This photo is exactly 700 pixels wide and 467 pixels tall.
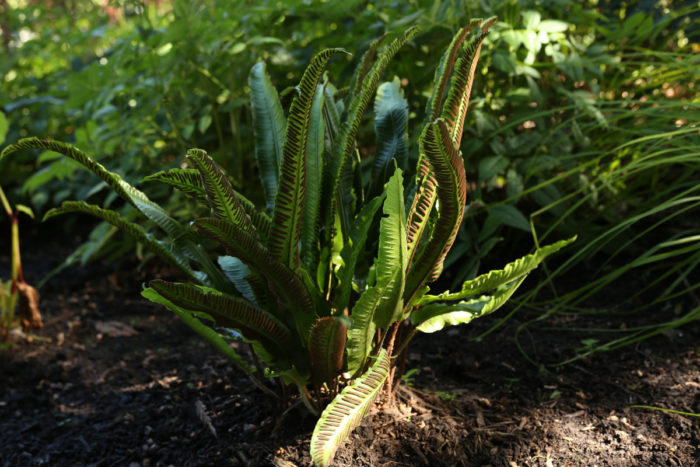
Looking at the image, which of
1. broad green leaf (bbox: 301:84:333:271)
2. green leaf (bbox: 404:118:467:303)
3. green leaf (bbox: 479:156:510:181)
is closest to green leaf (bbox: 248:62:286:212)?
broad green leaf (bbox: 301:84:333:271)

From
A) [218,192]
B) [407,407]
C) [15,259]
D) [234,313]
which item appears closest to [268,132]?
[218,192]

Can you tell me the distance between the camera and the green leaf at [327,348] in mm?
968

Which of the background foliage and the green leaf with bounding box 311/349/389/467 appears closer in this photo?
the green leaf with bounding box 311/349/389/467

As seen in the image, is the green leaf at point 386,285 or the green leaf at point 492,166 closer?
the green leaf at point 386,285

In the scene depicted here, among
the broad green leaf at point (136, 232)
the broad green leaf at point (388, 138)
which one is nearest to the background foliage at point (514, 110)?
the broad green leaf at point (388, 138)

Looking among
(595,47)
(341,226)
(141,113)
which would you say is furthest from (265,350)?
(595,47)

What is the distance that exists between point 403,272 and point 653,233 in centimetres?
142

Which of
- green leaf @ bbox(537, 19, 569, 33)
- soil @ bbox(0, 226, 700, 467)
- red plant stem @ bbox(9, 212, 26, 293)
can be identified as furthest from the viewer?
red plant stem @ bbox(9, 212, 26, 293)

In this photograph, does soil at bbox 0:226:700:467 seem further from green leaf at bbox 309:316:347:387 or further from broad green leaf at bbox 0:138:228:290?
broad green leaf at bbox 0:138:228:290

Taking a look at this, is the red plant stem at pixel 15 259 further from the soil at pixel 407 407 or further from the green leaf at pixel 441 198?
the green leaf at pixel 441 198

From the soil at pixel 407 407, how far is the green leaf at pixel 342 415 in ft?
0.85

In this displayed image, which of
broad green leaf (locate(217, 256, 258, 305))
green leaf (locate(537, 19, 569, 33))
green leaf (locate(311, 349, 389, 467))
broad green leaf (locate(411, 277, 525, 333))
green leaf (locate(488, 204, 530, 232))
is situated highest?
green leaf (locate(537, 19, 569, 33))

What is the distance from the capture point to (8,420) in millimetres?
1558

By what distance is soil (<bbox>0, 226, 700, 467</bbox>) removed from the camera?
116 cm
